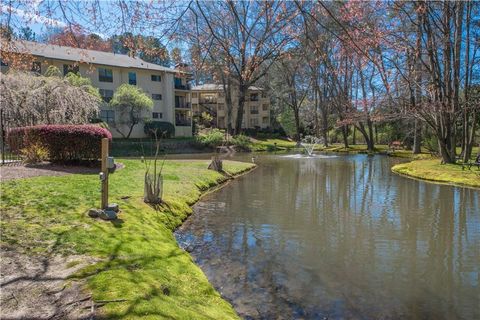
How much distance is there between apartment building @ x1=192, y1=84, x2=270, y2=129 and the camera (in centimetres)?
6512

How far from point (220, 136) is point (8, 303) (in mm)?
35532

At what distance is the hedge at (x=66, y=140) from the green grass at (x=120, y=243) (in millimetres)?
3663

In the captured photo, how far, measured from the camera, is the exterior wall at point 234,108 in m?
65.2

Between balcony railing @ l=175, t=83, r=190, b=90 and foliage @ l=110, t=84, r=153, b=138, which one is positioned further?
balcony railing @ l=175, t=83, r=190, b=90

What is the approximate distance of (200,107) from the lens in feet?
217

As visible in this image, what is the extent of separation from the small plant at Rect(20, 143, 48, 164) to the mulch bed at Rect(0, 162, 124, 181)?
326 mm

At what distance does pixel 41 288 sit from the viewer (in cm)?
396

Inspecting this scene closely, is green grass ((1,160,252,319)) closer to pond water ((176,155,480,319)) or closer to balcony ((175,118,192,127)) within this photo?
pond water ((176,155,480,319))

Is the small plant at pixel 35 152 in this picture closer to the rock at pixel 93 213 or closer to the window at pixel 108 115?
the rock at pixel 93 213

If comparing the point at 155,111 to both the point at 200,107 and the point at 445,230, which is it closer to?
the point at 200,107

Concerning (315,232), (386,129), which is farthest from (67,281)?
(386,129)

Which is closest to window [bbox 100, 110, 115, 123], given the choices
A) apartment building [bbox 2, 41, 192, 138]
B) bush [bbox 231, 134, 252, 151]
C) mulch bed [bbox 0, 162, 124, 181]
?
apartment building [bbox 2, 41, 192, 138]

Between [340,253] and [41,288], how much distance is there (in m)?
4.69

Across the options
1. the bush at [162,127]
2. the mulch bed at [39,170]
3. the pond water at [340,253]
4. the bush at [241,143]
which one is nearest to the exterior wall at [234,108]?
the bush at [162,127]
